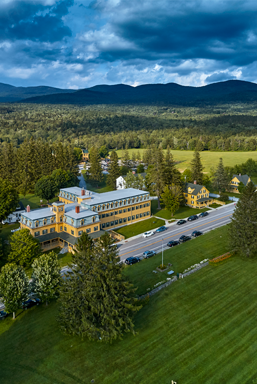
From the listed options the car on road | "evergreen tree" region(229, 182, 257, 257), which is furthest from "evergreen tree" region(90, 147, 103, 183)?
"evergreen tree" region(229, 182, 257, 257)

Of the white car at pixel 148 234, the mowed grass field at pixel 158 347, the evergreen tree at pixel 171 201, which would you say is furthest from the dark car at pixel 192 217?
the mowed grass field at pixel 158 347

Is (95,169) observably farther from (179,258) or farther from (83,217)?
(179,258)

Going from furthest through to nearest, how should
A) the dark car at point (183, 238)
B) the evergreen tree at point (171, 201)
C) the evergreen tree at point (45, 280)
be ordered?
the evergreen tree at point (171, 201) → the dark car at point (183, 238) → the evergreen tree at point (45, 280)

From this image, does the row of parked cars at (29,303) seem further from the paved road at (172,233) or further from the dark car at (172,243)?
the dark car at (172,243)

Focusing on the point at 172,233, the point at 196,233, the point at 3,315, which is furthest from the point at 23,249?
the point at 196,233

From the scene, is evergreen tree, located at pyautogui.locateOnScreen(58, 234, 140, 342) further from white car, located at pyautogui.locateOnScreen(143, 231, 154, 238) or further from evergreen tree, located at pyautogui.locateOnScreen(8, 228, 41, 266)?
white car, located at pyautogui.locateOnScreen(143, 231, 154, 238)
